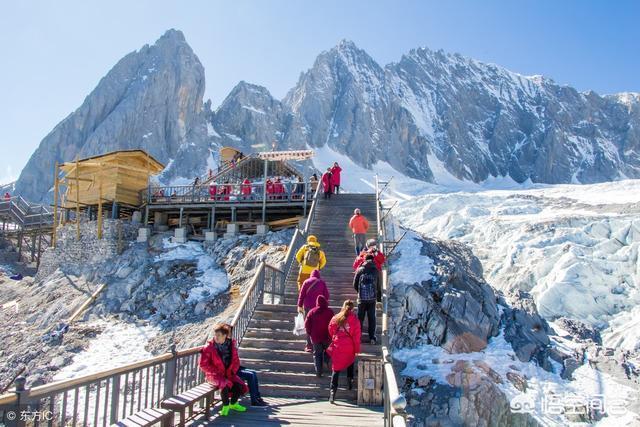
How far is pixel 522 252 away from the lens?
1893 inches

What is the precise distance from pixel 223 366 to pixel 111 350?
11.3 m

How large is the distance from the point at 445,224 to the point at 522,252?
42.4ft

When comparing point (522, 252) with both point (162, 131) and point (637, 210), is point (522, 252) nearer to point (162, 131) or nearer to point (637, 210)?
point (637, 210)

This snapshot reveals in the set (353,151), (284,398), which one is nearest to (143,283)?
(284,398)

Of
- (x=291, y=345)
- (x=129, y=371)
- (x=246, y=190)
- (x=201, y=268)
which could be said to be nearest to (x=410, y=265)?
(x=201, y=268)

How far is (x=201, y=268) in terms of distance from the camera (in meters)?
21.0

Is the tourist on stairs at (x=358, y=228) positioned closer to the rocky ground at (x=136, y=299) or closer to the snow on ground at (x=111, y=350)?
the rocky ground at (x=136, y=299)

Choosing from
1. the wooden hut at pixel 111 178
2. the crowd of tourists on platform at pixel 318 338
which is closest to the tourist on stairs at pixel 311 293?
the crowd of tourists on platform at pixel 318 338

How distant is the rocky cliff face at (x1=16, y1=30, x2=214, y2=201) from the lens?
3661 inches

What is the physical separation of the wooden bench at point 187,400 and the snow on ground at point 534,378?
8.88 meters

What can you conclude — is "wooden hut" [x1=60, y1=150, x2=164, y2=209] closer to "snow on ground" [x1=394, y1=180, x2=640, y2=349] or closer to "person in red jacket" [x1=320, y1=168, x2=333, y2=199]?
"person in red jacket" [x1=320, y1=168, x2=333, y2=199]

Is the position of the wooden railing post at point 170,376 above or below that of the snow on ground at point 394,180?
below

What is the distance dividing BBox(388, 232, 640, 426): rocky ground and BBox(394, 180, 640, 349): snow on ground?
17.3 m

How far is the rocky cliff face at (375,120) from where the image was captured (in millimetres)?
96000
